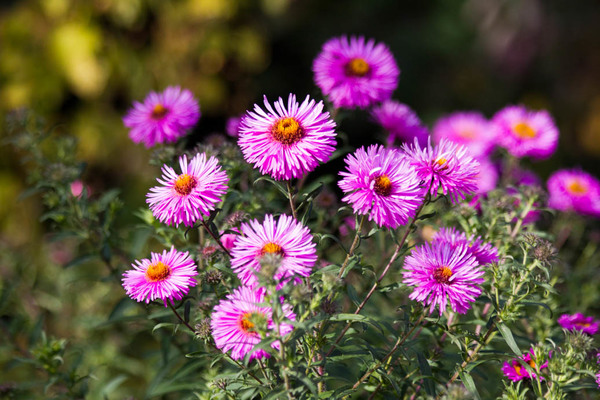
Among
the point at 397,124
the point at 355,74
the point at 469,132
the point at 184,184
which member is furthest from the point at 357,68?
the point at 469,132

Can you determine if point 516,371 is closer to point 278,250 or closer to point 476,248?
point 476,248

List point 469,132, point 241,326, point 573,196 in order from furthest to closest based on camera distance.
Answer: point 469,132 → point 573,196 → point 241,326

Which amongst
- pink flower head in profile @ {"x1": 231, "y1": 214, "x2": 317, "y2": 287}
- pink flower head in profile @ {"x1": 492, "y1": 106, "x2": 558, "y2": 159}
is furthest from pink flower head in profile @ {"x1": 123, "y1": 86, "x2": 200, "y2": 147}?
pink flower head in profile @ {"x1": 492, "y1": 106, "x2": 558, "y2": 159}

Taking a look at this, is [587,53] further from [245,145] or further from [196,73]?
[245,145]

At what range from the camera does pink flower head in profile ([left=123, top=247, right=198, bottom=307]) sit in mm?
900

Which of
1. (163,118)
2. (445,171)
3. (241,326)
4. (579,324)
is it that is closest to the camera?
(241,326)

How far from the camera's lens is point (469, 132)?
207 cm

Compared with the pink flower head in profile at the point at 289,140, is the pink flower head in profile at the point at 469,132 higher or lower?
higher

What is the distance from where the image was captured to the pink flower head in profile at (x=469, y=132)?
1.79 meters

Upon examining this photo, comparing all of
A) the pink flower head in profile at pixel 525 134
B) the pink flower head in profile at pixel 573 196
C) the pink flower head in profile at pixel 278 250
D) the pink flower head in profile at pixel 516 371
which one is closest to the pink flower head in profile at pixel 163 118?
the pink flower head in profile at pixel 278 250

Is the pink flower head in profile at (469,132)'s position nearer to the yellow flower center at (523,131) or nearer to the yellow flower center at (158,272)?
the yellow flower center at (523,131)

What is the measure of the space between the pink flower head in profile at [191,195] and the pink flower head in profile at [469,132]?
1.07 metres

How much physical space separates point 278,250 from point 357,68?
650mm

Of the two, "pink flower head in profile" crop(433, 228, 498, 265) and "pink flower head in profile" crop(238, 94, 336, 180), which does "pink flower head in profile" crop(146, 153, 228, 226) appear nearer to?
"pink flower head in profile" crop(238, 94, 336, 180)
